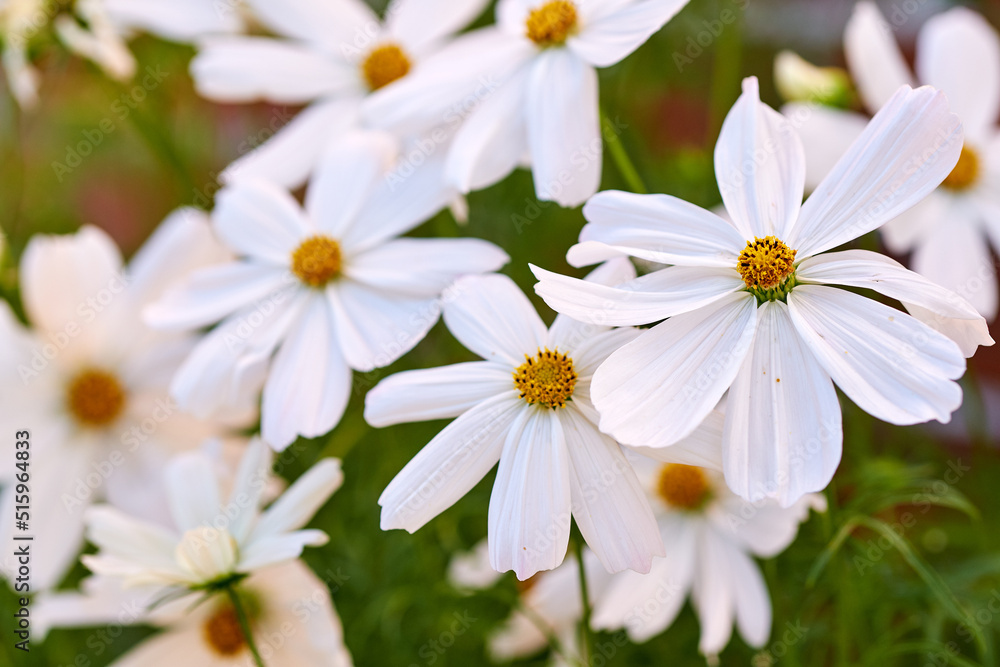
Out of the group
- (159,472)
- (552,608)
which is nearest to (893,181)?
(552,608)

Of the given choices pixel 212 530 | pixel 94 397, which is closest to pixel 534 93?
pixel 212 530

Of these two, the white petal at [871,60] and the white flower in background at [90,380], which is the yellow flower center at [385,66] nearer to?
the white flower in background at [90,380]

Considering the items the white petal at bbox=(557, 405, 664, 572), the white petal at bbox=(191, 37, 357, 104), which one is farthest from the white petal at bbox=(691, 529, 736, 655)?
the white petal at bbox=(191, 37, 357, 104)

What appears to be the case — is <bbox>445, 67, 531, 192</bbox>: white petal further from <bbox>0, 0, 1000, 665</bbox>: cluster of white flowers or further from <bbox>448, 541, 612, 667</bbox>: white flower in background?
<bbox>448, 541, 612, 667</bbox>: white flower in background

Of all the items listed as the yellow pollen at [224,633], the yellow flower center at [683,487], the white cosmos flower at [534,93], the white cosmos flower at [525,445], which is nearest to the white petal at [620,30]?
the white cosmos flower at [534,93]

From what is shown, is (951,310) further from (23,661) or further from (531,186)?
(23,661)

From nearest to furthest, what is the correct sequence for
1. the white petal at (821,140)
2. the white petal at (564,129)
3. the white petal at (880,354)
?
the white petal at (880,354) → the white petal at (564,129) → the white petal at (821,140)

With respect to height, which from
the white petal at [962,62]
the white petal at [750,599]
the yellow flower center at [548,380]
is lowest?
the white petal at [750,599]
